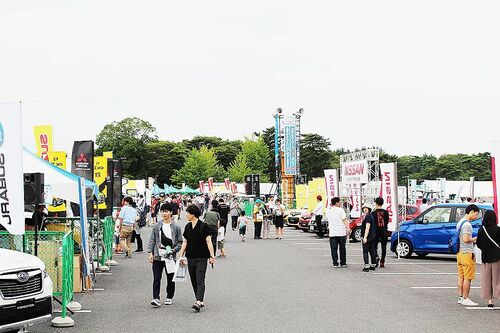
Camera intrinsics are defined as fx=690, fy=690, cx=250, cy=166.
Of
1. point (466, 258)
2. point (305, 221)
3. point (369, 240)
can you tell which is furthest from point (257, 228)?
point (466, 258)

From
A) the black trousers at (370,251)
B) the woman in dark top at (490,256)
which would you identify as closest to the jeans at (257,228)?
the black trousers at (370,251)

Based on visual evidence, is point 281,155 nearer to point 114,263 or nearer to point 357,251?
point 357,251

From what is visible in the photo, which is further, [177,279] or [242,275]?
[242,275]

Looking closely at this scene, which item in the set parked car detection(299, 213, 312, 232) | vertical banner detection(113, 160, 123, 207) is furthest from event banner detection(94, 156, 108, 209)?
parked car detection(299, 213, 312, 232)

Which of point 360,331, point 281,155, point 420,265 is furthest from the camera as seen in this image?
point 281,155

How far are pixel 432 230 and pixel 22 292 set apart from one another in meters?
14.2

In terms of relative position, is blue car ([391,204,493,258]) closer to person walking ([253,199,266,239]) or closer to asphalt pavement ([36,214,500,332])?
asphalt pavement ([36,214,500,332])

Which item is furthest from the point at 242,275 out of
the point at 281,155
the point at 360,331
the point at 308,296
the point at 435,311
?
the point at 281,155

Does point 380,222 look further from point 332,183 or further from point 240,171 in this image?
point 240,171

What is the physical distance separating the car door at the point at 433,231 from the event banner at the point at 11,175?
13453mm

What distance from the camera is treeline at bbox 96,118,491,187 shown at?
116188 millimetres

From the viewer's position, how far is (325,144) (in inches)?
4685

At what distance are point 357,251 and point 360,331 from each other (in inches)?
580

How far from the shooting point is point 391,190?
2183cm
